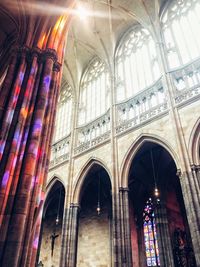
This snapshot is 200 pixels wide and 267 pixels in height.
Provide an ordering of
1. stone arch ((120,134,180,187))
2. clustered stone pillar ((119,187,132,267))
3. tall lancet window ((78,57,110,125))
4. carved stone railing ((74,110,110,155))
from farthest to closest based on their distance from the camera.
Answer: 1. tall lancet window ((78,57,110,125))
2. carved stone railing ((74,110,110,155))
3. stone arch ((120,134,180,187))
4. clustered stone pillar ((119,187,132,267))

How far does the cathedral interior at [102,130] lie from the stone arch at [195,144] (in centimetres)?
4

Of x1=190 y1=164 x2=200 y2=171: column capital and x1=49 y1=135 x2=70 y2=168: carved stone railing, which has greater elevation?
x1=49 y1=135 x2=70 y2=168: carved stone railing

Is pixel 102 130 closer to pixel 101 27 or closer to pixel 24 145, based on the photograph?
pixel 101 27

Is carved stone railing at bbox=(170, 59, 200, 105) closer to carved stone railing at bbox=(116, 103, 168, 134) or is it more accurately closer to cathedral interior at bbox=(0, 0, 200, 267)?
cathedral interior at bbox=(0, 0, 200, 267)

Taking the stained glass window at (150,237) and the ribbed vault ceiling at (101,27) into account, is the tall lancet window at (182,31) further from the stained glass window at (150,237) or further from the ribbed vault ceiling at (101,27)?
the stained glass window at (150,237)

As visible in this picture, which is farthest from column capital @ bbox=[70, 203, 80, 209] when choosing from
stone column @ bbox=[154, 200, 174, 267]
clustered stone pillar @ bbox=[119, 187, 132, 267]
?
stone column @ bbox=[154, 200, 174, 267]

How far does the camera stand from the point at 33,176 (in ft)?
15.9

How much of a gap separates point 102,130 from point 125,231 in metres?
6.01

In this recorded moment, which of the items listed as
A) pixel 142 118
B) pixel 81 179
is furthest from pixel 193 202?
pixel 81 179

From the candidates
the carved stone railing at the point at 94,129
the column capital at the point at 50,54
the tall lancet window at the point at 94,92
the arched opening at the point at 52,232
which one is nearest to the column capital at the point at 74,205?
the arched opening at the point at 52,232

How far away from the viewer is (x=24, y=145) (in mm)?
5039

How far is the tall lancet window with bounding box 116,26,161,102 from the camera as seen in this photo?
12945 mm

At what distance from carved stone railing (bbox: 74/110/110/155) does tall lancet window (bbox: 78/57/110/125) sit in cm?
59

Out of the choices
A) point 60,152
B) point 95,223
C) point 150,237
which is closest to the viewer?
point 150,237
